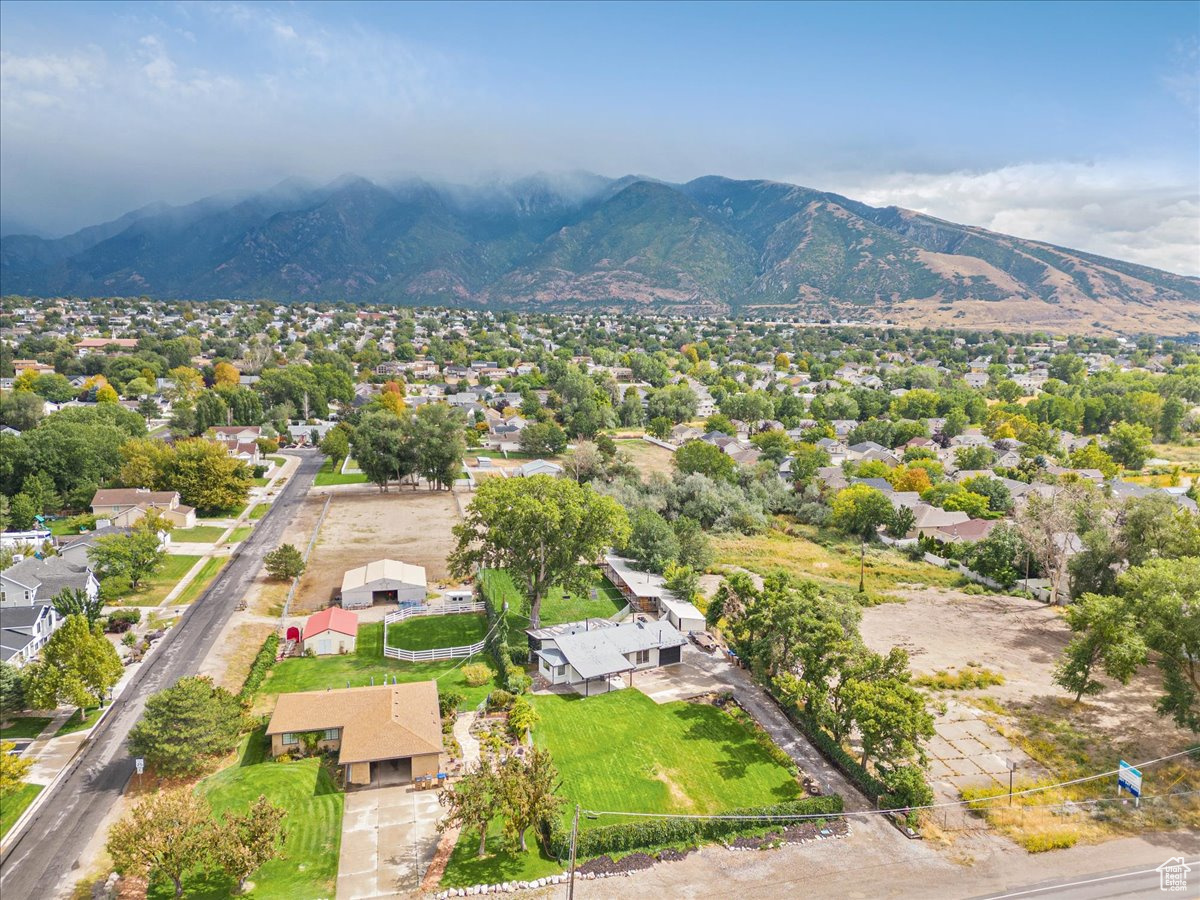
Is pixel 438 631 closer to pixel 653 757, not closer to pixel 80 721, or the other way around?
pixel 80 721

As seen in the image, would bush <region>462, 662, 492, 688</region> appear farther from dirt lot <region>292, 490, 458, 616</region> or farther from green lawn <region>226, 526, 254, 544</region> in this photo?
A: green lawn <region>226, 526, 254, 544</region>

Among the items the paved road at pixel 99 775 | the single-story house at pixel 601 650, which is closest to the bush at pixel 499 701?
the single-story house at pixel 601 650

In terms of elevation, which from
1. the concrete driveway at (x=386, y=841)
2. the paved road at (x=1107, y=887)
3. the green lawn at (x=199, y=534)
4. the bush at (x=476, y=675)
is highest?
the paved road at (x=1107, y=887)

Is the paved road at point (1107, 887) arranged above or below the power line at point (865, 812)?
above

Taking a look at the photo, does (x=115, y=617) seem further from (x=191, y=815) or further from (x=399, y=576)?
(x=191, y=815)

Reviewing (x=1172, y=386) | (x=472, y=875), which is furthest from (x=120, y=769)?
(x=1172, y=386)

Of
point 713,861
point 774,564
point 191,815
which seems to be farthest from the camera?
point 774,564

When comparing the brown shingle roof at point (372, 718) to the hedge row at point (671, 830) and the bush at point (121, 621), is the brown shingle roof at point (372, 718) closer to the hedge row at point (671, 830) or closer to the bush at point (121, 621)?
the hedge row at point (671, 830)
